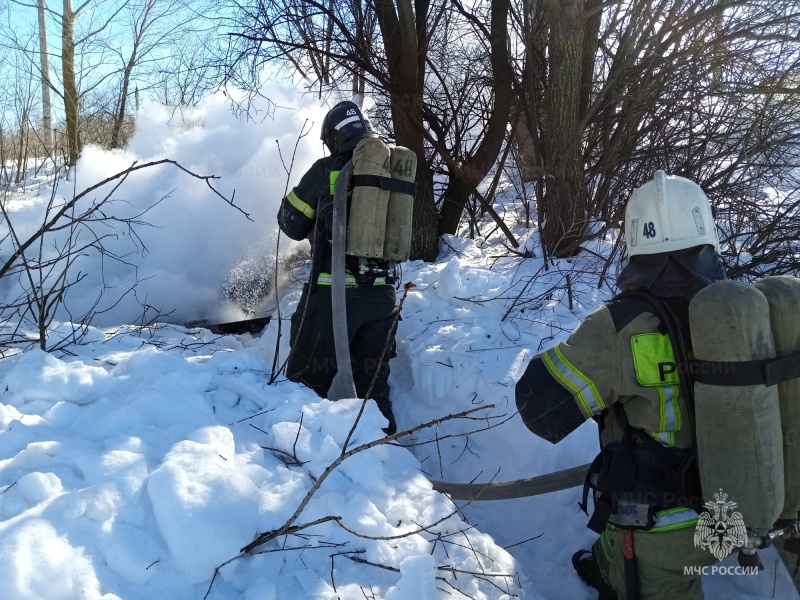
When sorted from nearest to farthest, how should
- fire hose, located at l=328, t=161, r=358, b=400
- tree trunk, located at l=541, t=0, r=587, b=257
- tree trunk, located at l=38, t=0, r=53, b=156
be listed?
fire hose, located at l=328, t=161, r=358, b=400
tree trunk, located at l=541, t=0, r=587, b=257
tree trunk, located at l=38, t=0, r=53, b=156

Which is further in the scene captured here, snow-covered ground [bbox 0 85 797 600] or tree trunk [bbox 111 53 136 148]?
tree trunk [bbox 111 53 136 148]

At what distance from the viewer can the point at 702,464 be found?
2.20m

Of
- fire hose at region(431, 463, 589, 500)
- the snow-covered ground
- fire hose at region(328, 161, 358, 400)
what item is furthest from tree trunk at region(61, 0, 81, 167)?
fire hose at region(431, 463, 589, 500)

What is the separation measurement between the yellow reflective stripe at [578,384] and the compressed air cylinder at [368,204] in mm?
1927

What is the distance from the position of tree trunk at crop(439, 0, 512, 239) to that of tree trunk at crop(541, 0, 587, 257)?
0.76m

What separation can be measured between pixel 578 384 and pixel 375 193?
2152 mm

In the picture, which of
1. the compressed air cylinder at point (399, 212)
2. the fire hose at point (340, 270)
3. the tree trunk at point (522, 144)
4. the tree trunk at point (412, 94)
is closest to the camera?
the fire hose at point (340, 270)

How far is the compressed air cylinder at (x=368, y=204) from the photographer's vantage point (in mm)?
4035

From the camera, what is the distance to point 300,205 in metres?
4.25

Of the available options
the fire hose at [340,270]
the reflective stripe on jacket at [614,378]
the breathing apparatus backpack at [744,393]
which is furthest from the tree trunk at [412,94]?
the breathing apparatus backpack at [744,393]

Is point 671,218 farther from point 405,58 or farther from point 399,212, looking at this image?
point 405,58

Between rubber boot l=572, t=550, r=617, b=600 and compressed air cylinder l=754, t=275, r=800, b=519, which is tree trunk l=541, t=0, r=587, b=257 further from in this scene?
compressed air cylinder l=754, t=275, r=800, b=519

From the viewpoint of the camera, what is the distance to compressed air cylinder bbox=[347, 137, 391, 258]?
159 inches

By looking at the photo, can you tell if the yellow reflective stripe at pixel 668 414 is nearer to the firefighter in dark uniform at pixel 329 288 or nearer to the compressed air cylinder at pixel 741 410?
the compressed air cylinder at pixel 741 410
